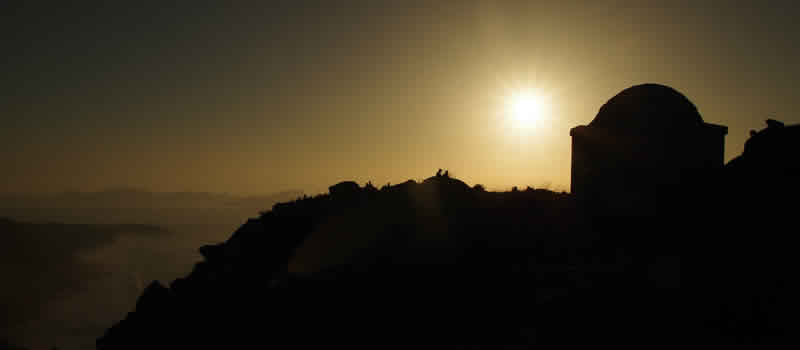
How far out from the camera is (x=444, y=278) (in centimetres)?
1519

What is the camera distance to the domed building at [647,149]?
62.4ft

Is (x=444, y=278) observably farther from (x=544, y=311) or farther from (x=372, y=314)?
(x=544, y=311)

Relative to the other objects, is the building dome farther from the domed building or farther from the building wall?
the building wall

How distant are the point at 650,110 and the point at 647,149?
1473mm

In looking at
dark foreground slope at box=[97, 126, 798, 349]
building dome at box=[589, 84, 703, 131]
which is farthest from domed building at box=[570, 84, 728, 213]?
dark foreground slope at box=[97, 126, 798, 349]

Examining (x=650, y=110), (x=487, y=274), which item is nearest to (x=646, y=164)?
(x=650, y=110)

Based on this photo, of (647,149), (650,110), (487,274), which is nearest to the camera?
(487,274)

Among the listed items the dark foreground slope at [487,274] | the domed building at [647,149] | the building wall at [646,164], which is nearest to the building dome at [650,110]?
the domed building at [647,149]

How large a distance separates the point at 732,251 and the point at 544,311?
24.2 ft

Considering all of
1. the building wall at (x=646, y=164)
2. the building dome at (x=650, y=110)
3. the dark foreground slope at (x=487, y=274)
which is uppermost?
the building dome at (x=650, y=110)

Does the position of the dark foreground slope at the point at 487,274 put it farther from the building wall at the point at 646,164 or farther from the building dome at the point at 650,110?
the building dome at the point at 650,110

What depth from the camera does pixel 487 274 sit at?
49.9 ft

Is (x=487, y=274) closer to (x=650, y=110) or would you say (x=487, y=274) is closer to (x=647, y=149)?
(x=647, y=149)

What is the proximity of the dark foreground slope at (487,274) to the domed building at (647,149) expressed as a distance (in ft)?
2.36
